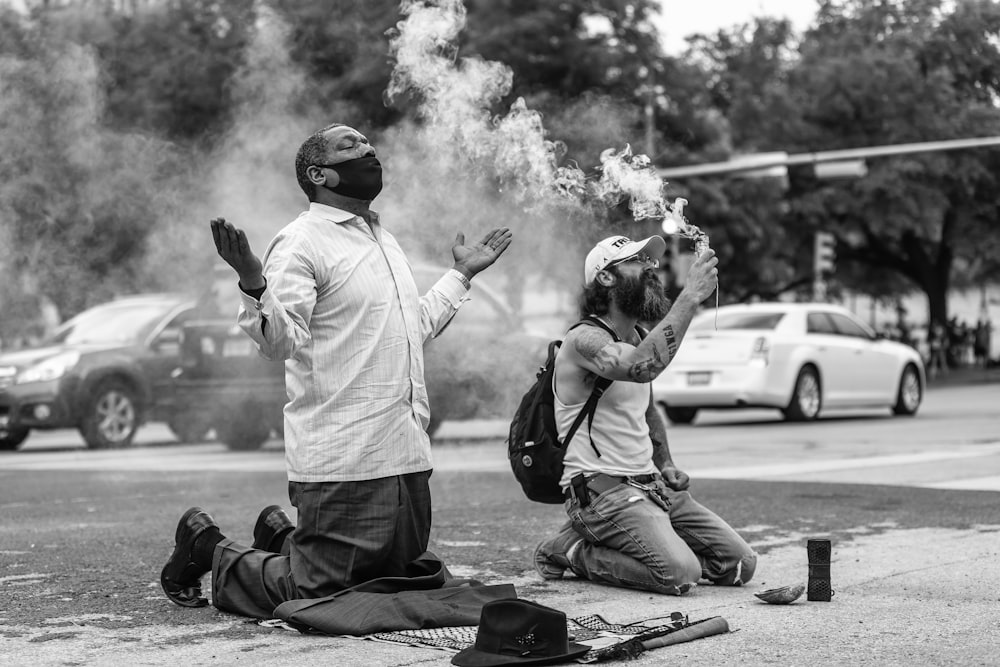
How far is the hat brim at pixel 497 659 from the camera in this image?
4.23m

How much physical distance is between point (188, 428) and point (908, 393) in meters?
9.50

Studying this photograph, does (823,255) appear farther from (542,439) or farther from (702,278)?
(702,278)

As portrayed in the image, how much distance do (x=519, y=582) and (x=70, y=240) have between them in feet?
40.6

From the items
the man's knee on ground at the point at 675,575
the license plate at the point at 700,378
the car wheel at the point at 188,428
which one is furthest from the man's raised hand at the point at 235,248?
the license plate at the point at 700,378

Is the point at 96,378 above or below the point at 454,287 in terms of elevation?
below

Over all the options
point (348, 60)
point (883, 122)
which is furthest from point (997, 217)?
point (348, 60)

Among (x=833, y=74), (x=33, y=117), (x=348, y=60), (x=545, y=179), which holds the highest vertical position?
(x=833, y=74)

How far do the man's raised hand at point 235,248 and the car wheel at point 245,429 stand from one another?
31.1 ft

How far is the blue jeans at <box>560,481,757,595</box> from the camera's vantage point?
5664 millimetres

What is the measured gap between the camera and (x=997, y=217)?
1356 inches

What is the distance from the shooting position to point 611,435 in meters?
5.83

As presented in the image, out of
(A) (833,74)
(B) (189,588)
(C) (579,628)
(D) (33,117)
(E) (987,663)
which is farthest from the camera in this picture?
(A) (833,74)

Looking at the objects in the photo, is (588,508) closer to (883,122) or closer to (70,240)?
(70,240)

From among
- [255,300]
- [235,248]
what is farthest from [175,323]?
[235,248]
